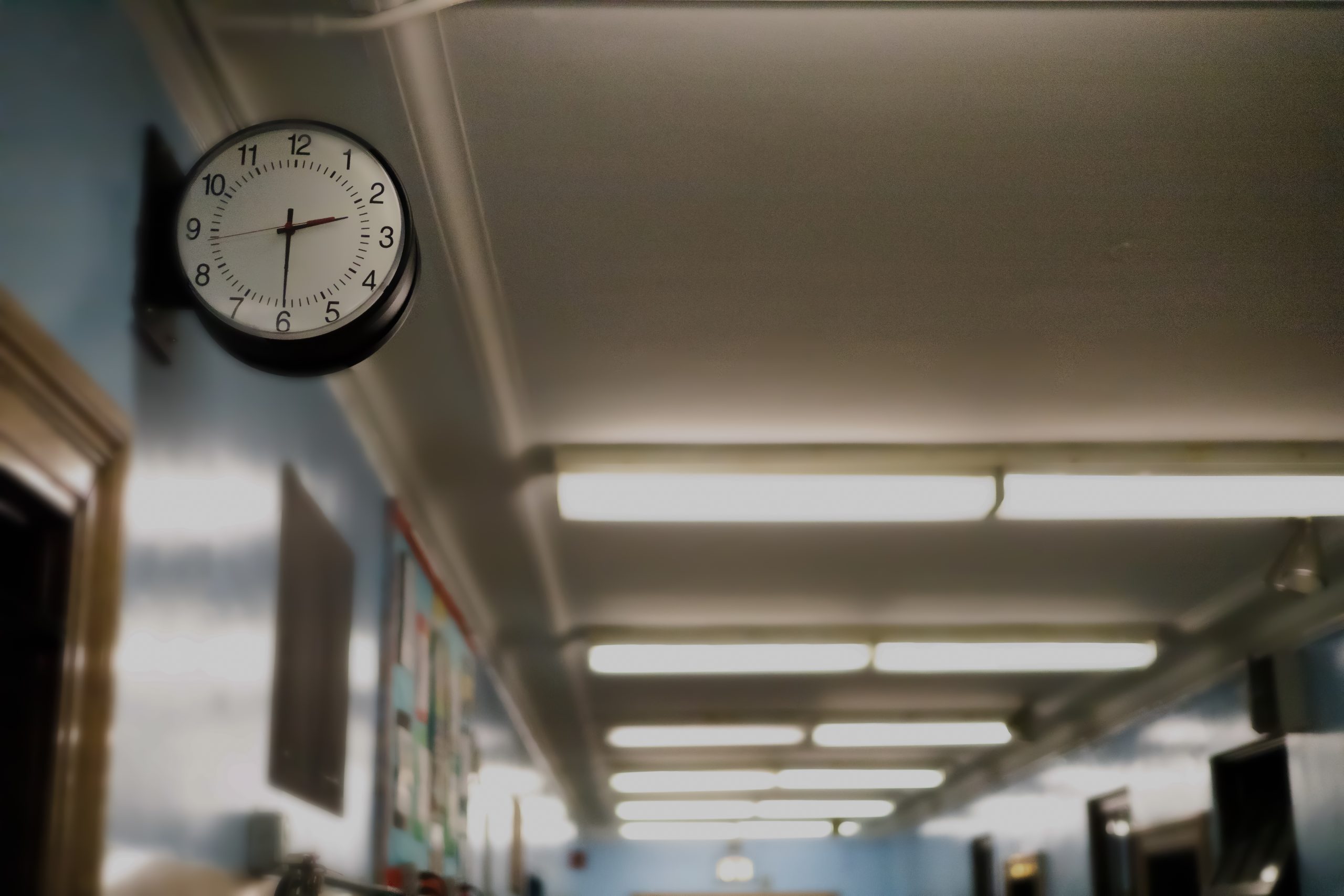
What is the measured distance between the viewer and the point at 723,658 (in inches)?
280

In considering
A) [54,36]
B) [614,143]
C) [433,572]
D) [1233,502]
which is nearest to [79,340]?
[54,36]

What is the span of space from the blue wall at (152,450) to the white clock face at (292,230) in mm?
147

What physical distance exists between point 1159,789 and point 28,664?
7.28m

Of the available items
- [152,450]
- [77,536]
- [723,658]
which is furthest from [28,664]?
[723,658]

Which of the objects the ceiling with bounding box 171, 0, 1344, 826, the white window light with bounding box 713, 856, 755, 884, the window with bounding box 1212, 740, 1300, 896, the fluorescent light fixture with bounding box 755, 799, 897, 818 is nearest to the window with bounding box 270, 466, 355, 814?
the ceiling with bounding box 171, 0, 1344, 826

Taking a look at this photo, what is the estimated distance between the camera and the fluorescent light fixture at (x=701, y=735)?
954 cm

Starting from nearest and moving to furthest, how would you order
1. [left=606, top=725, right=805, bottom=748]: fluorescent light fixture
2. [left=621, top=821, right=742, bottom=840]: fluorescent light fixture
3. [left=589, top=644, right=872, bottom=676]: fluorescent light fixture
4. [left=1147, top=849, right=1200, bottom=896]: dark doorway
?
[left=589, top=644, right=872, bottom=676]: fluorescent light fixture
[left=1147, top=849, right=1200, bottom=896]: dark doorway
[left=606, top=725, right=805, bottom=748]: fluorescent light fixture
[left=621, top=821, right=742, bottom=840]: fluorescent light fixture

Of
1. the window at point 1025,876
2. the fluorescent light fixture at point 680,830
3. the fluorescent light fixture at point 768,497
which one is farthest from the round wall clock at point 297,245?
the fluorescent light fixture at point 680,830

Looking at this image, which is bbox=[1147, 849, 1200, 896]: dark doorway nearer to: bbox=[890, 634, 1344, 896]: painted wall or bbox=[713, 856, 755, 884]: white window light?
bbox=[890, 634, 1344, 896]: painted wall

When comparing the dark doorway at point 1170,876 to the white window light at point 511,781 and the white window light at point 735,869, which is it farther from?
the white window light at point 735,869

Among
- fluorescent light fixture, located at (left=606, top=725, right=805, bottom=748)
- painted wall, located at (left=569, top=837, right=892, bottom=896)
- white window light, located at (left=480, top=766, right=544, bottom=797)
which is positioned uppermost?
fluorescent light fixture, located at (left=606, top=725, right=805, bottom=748)

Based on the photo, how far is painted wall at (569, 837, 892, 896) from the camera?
15.8m

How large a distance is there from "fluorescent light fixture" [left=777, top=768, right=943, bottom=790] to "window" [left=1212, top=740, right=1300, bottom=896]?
15.1ft

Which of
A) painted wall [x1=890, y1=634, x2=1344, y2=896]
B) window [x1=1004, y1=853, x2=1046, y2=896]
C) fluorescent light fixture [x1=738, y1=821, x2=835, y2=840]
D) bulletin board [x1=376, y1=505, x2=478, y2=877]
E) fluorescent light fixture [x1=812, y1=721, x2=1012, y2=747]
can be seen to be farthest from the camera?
fluorescent light fixture [x1=738, y1=821, x2=835, y2=840]
